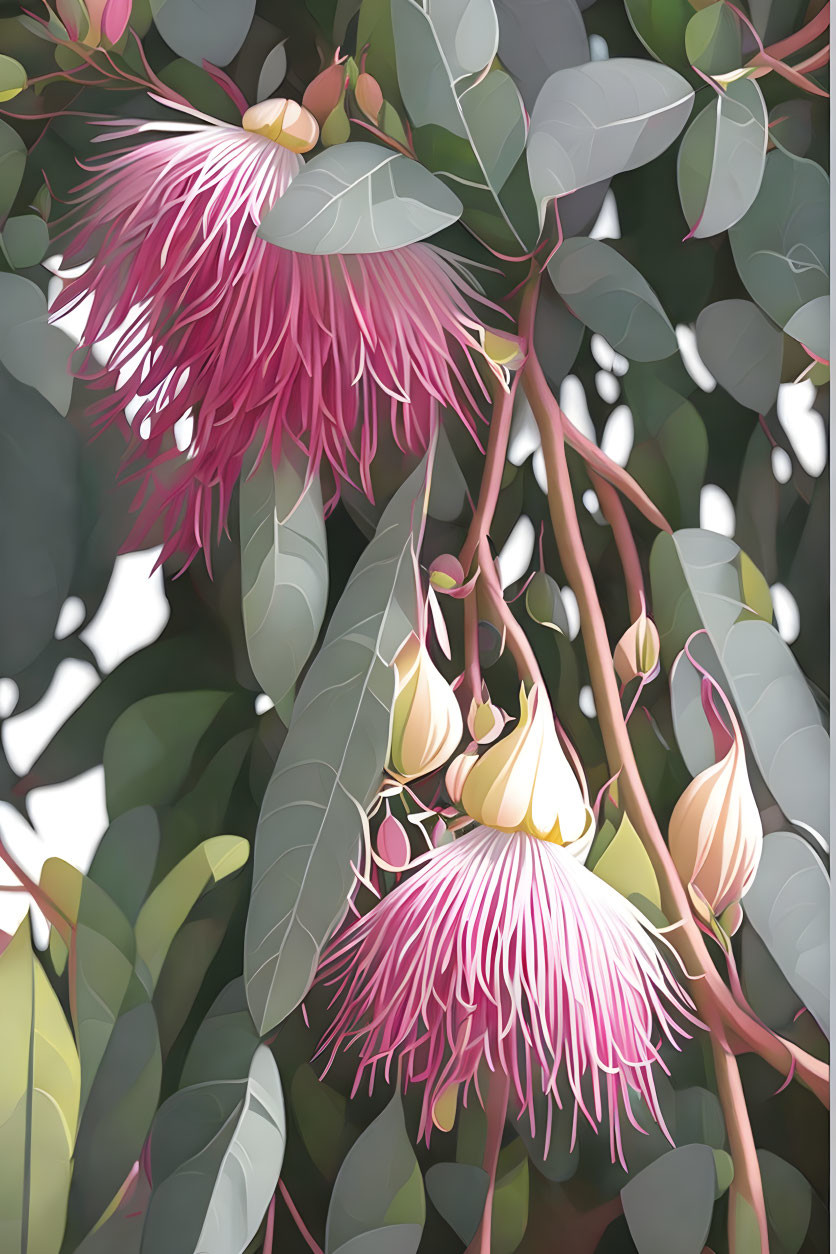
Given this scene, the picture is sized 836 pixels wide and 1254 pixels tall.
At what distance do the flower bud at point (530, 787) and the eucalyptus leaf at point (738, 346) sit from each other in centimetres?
31

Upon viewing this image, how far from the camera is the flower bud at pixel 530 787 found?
0.69 m

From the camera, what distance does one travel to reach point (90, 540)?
2.40ft

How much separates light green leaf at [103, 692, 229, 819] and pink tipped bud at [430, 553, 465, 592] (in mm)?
189

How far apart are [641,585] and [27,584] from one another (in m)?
0.49

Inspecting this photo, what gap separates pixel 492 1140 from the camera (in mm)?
712

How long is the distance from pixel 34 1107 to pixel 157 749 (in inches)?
11.2

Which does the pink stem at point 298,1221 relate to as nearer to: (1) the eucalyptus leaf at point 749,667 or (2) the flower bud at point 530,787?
(2) the flower bud at point 530,787

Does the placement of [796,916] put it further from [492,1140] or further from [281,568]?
[281,568]

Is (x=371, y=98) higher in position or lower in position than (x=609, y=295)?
higher

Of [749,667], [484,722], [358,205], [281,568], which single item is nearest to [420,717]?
[484,722]

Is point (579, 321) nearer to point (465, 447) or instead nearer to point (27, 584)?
point (465, 447)

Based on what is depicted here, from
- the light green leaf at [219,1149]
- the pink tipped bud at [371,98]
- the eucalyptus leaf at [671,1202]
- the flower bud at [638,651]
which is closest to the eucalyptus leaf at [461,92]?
the pink tipped bud at [371,98]

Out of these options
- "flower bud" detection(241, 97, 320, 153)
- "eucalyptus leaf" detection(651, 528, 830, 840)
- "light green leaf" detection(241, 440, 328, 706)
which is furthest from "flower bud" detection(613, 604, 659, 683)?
"flower bud" detection(241, 97, 320, 153)

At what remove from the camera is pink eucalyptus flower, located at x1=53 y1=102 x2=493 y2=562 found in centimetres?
70
